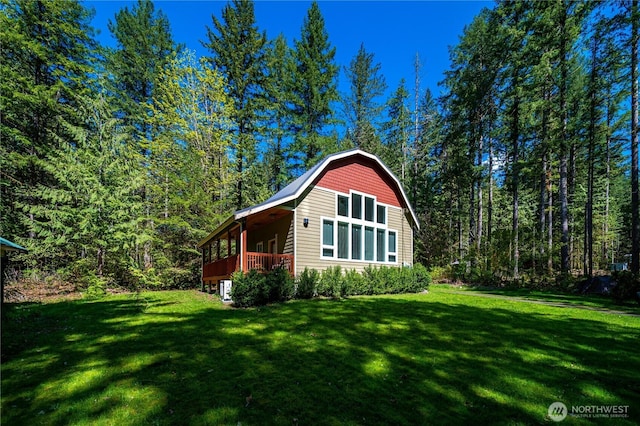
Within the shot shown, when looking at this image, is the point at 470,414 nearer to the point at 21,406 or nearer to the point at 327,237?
the point at 21,406

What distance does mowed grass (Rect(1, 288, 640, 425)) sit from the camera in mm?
3250

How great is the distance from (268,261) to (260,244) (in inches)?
140

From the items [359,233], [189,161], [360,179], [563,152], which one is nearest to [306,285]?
[359,233]

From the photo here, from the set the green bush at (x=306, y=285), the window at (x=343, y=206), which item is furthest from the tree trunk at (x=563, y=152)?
the green bush at (x=306, y=285)

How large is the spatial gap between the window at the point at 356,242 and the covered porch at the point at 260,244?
304 centimetres

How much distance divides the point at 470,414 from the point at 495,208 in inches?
1424

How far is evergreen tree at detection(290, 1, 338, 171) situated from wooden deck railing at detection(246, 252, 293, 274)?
12792mm

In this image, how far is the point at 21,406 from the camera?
3.37 meters

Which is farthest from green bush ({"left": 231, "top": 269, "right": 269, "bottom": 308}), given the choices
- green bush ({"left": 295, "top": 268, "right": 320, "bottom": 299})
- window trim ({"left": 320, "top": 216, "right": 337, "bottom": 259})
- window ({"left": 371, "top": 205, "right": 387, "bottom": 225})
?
window ({"left": 371, "top": 205, "right": 387, "bottom": 225})

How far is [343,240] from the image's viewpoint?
43.3ft

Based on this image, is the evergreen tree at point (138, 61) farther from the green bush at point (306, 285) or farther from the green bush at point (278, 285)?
the green bush at point (306, 285)

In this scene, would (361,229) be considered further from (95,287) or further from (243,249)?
(95,287)

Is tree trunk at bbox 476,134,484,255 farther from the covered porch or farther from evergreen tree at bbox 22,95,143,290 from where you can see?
evergreen tree at bbox 22,95,143,290

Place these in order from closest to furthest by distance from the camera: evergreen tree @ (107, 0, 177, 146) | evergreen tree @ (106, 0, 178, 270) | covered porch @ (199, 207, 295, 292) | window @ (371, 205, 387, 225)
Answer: covered porch @ (199, 207, 295, 292) → window @ (371, 205, 387, 225) → evergreen tree @ (106, 0, 178, 270) → evergreen tree @ (107, 0, 177, 146)
